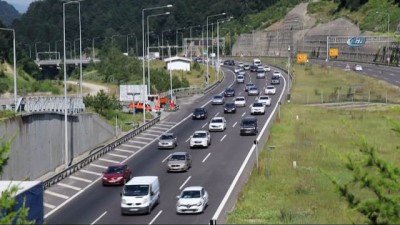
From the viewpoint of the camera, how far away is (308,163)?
47.4 meters

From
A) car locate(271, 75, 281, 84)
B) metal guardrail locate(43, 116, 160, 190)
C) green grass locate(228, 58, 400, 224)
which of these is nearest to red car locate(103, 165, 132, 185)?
metal guardrail locate(43, 116, 160, 190)

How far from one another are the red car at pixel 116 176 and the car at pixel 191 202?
27.4ft

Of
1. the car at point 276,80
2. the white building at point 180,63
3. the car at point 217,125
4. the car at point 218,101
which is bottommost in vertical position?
the car at point 217,125

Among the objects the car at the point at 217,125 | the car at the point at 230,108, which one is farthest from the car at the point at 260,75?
the car at the point at 217,125

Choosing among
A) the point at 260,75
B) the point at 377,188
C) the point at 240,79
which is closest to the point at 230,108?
the point at 240,79

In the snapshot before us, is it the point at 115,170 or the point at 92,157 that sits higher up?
the point at 115,170

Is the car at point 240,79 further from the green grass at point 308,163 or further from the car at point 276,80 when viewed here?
the green grass at point 308,163

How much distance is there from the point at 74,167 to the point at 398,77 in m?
68.5

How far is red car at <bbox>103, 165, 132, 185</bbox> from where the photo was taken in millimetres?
42781

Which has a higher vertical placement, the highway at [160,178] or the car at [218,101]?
the car at [218,101]

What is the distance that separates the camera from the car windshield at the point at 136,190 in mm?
35144

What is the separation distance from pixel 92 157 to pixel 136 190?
16494mm

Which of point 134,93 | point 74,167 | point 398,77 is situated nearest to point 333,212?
point 74,167

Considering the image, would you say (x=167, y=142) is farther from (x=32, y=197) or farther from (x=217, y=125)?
(x=32, y=197)
